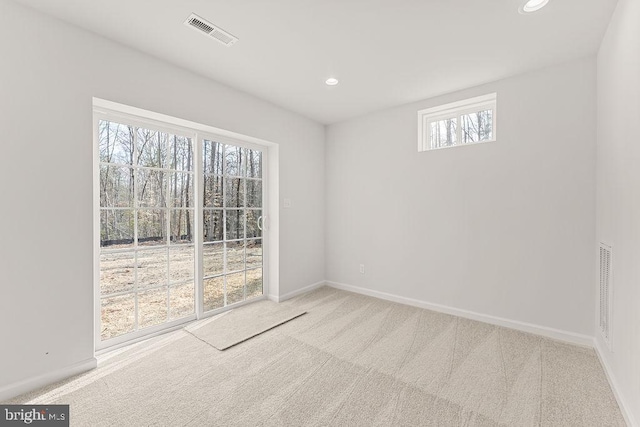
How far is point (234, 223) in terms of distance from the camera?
3.24 metres

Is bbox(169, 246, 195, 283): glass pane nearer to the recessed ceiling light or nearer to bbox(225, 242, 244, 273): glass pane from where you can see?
bbox(225, 242, 244, 273): glass pane

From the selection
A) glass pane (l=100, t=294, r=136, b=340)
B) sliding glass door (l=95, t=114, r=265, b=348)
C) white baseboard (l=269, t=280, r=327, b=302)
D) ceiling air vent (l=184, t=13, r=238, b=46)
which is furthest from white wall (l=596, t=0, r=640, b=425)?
glass pane (l=100, t=294, r=136, b=340)

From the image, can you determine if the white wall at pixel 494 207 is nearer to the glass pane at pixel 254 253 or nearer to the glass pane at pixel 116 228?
the glass pane at pixel 254 253

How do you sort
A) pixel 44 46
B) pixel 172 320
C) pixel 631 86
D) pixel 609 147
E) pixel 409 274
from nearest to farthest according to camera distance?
pixel 631 86 → pixel 44 46 → pixel 609 147 → pixel 172 320 → pixel 409 274

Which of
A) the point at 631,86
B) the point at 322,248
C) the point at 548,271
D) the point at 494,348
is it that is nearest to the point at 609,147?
the point at 631,86

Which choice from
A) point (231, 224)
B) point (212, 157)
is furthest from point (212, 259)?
point (212, 157)

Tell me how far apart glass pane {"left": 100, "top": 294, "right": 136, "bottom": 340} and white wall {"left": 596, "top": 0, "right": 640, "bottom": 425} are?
3.50 metres

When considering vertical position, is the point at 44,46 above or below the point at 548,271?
above

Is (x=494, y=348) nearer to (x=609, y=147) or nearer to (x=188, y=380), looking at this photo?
(x=609, y=147)

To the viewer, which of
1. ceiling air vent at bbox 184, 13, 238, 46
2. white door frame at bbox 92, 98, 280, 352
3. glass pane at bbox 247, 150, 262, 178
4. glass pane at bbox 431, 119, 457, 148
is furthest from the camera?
glass pane at bbox 247, 150, 262, 178

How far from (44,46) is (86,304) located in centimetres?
181

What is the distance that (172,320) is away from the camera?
2707 mm

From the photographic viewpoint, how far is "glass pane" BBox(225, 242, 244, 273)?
10.4 ft

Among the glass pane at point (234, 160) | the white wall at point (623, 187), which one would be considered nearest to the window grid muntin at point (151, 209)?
the glass pane at point (234, 160)
